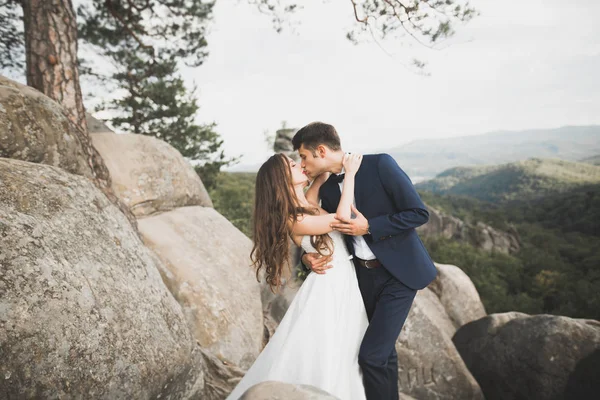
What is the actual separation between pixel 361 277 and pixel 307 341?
802 mm

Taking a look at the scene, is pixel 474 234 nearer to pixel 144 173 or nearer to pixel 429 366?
pixel 429 366

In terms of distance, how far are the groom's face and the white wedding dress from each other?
70 cm

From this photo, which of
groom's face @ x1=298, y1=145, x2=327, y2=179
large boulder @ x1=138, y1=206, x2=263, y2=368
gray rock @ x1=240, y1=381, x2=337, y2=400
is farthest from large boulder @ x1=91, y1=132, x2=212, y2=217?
gray rock @ x1=240, y1=381, x2=337, y2=400

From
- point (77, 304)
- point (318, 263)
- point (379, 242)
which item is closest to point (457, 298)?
point (379, 242)

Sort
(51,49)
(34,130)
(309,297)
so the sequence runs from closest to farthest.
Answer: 1. (309,297)
2. (34,130)
3. (51,49)

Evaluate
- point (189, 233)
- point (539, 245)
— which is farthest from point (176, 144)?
point (539, 245)

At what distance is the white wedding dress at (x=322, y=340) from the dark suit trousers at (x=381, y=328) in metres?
0.11

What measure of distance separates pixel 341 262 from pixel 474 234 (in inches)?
1804

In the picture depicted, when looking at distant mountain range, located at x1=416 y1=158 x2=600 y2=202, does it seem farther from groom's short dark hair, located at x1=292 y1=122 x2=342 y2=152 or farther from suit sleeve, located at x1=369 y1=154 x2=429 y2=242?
groom's short dark hair, located at x1=292 y1=122 x2=342 y2=152

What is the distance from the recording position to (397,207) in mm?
3184

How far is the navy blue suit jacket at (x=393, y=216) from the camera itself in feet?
9.97

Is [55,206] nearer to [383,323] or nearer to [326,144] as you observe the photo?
[326,144]

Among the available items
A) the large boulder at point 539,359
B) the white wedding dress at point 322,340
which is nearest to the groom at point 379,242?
the white wedding dress at point 322,340

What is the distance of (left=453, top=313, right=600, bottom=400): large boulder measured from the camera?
18.1 feet
